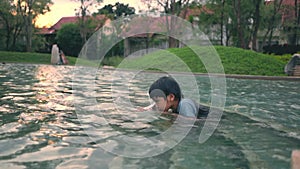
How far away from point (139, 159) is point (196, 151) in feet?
1.84

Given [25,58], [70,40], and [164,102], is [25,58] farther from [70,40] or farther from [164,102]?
[164,102]

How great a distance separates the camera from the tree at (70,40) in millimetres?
37300

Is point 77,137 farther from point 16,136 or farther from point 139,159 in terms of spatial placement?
point 139,159

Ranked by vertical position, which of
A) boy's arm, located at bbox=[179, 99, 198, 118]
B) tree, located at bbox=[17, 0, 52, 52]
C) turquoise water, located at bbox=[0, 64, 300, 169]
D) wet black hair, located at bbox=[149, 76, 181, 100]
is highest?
tree, located at bbox=[17, 0, 52, 52]

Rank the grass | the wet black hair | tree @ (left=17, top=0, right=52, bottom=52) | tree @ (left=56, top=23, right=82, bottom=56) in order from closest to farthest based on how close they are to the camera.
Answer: the wet black hair, the grass, tree @ (left=17, top=0, right=52, bottom=52), tree @ (left=56, top=23, right=82, bottom=56)

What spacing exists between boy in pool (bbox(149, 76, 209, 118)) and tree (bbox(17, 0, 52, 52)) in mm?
32330

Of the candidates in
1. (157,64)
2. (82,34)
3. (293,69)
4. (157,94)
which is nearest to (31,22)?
(82,34)

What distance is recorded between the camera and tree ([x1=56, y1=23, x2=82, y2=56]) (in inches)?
1469

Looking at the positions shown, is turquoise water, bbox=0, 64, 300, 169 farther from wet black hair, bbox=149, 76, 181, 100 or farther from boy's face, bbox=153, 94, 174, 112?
wet black hair, bbox=149, 76, 181, 100

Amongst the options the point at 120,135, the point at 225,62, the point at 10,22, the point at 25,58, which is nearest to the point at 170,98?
the point at 120,135

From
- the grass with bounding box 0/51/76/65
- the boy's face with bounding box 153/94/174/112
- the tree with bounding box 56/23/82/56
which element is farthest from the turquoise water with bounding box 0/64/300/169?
the tree with bounding box 56/23/82/56

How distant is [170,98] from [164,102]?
0.10 meters

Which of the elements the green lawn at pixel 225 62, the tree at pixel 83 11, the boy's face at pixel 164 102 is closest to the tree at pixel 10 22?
the tree at pixel 83 11

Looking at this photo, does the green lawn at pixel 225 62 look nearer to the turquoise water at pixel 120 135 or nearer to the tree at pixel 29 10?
the turquoise water at pixel 120 135
